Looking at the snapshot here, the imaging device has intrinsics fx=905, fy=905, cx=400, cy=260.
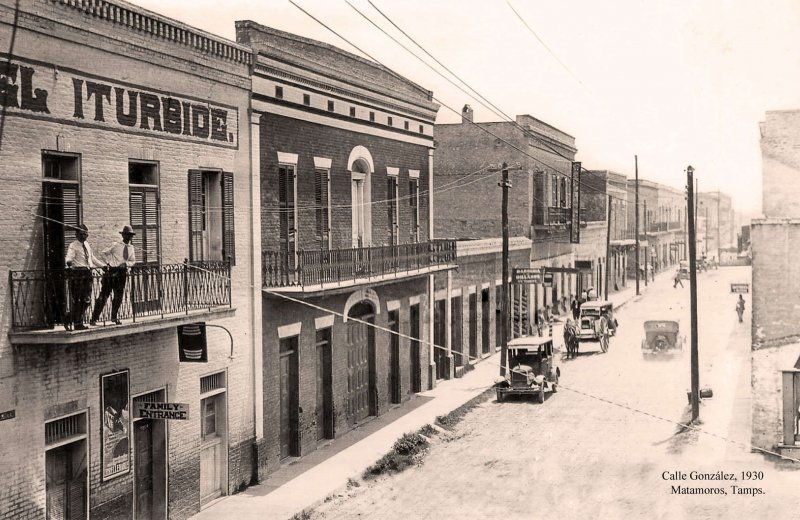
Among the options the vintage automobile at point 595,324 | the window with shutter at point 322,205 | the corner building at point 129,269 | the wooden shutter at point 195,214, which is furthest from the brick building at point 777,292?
the wooden shutter at point 195,214

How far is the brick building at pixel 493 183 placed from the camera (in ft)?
140

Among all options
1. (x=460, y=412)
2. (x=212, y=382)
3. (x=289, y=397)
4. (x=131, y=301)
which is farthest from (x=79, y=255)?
(x=460, y=412)

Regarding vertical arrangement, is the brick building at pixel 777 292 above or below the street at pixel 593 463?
above

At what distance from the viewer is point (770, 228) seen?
24.1 metres

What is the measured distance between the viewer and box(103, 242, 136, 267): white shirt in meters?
12.8

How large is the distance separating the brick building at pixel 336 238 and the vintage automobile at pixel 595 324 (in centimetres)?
951

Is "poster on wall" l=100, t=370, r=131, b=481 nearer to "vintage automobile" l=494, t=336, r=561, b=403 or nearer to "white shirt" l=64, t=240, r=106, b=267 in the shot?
"white shirt" l=64, t=240, r=106, b=267

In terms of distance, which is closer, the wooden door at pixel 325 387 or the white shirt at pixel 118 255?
the white shirt at pixel 118 255

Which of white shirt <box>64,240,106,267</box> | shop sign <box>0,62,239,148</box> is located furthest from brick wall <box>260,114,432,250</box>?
white shirt <box>64,240,106,267</box>

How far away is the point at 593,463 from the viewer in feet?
59.4

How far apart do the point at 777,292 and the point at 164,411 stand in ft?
56.8

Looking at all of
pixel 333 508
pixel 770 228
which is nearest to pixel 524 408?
pixel 770 228

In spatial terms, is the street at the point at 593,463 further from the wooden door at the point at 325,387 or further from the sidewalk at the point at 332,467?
the wooden door at the point at 325,387

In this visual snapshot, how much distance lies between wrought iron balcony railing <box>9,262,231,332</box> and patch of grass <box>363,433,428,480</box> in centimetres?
477
